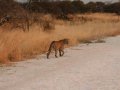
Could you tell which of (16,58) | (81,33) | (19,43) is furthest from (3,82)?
(81,33)

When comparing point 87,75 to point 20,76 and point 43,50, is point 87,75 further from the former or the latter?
point 43,50

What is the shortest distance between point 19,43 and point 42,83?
6.30 meters

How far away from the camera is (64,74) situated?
10.6 metres

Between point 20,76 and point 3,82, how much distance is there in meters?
0.90

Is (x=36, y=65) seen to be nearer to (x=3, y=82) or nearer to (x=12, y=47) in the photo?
(x=12, y=47)

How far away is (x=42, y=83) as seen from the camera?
9273 millimetres

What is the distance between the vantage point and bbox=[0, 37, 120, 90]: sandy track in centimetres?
898

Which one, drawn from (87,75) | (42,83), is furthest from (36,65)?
(42,83)

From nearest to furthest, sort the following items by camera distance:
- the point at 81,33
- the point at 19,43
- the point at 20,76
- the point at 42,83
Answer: the point at 42,83
the point at 20,76
the point at 19,43
the point at 81,33

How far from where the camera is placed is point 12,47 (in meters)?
14.4

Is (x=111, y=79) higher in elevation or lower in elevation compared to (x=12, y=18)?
lower

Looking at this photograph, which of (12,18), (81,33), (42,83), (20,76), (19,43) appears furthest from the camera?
(81,33)

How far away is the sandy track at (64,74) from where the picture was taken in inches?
354

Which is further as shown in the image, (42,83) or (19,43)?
(19,43)
